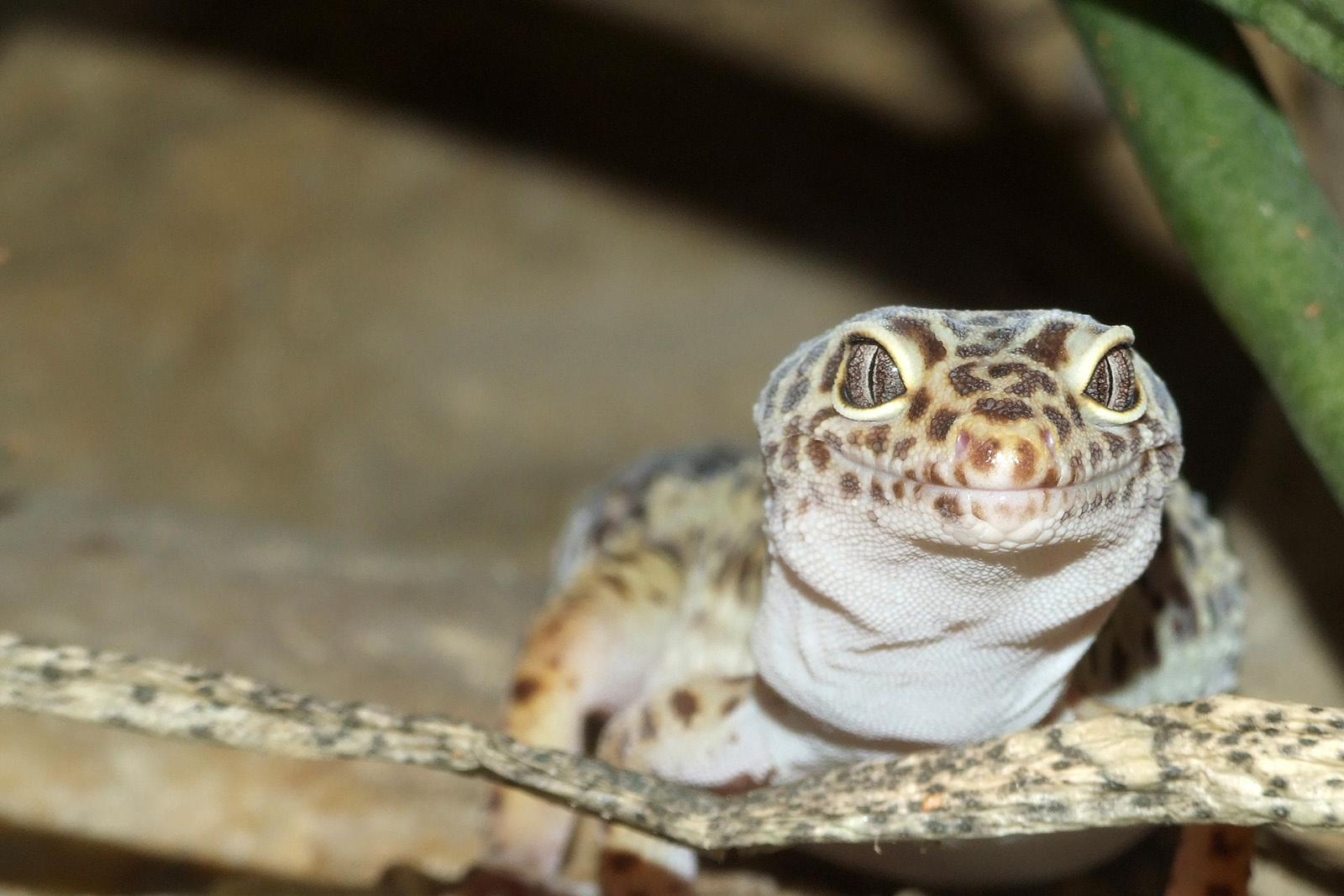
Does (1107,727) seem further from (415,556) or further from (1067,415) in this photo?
(415,556)

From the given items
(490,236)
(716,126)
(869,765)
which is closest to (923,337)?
(869,765)

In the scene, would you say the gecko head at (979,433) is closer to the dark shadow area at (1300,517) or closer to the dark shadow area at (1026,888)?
the dark shadow area at (1026,888)

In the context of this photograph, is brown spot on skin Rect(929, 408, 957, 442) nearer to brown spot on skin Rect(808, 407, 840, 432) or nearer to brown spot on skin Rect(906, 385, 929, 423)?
brown spot on skin Rect(906, 385, 929, 423)

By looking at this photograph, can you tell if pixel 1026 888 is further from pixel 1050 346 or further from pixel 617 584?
pixel 1050 346

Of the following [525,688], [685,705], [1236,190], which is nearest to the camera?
[1236,190]

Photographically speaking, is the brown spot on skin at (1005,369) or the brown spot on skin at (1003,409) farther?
the brown spot on skin at (1005,369)

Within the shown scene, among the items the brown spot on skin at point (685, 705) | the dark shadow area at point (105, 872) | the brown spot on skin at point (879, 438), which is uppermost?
the brown spot on skin at point (879, 438)

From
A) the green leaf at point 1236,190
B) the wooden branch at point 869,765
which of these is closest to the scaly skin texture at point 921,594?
the wooden branch at point 869,765
